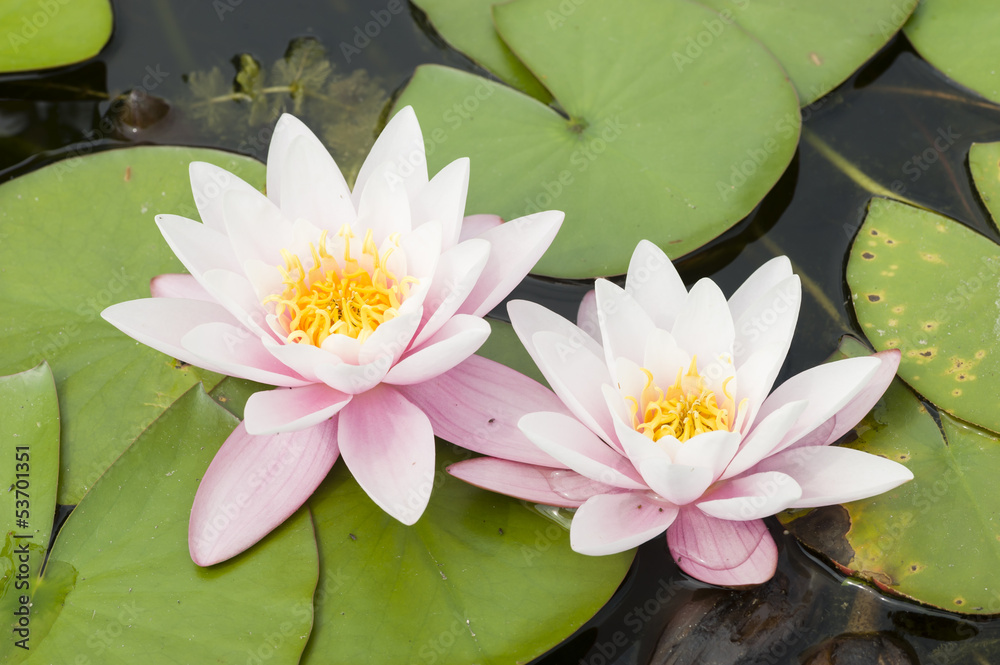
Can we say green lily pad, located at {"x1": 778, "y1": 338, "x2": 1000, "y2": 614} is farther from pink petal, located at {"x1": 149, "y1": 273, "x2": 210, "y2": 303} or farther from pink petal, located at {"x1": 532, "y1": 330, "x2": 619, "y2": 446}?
pink petal, located at {"x1": 149, "y1": 273, "x2": 210, "y2": 303}

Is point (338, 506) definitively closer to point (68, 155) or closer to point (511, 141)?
point (511, 141)

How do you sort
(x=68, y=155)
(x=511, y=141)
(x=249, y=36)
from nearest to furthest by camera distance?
(x=511, y=141) → (x=68, y=155) → (x=249, y=36)

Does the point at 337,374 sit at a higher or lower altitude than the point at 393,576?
higher

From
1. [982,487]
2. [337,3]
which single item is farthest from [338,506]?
[337,3]

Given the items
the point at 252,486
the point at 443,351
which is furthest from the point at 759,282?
the point at 252,486

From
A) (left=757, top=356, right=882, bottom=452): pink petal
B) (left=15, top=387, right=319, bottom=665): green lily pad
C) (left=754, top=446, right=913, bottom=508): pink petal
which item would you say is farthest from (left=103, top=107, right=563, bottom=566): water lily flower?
(left=754, top=446, right=913, bottom=508): pink petal

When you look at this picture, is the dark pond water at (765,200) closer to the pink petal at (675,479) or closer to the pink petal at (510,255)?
the pink petal at (675,479)

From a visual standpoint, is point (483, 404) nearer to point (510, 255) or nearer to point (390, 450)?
point (390, 450)
